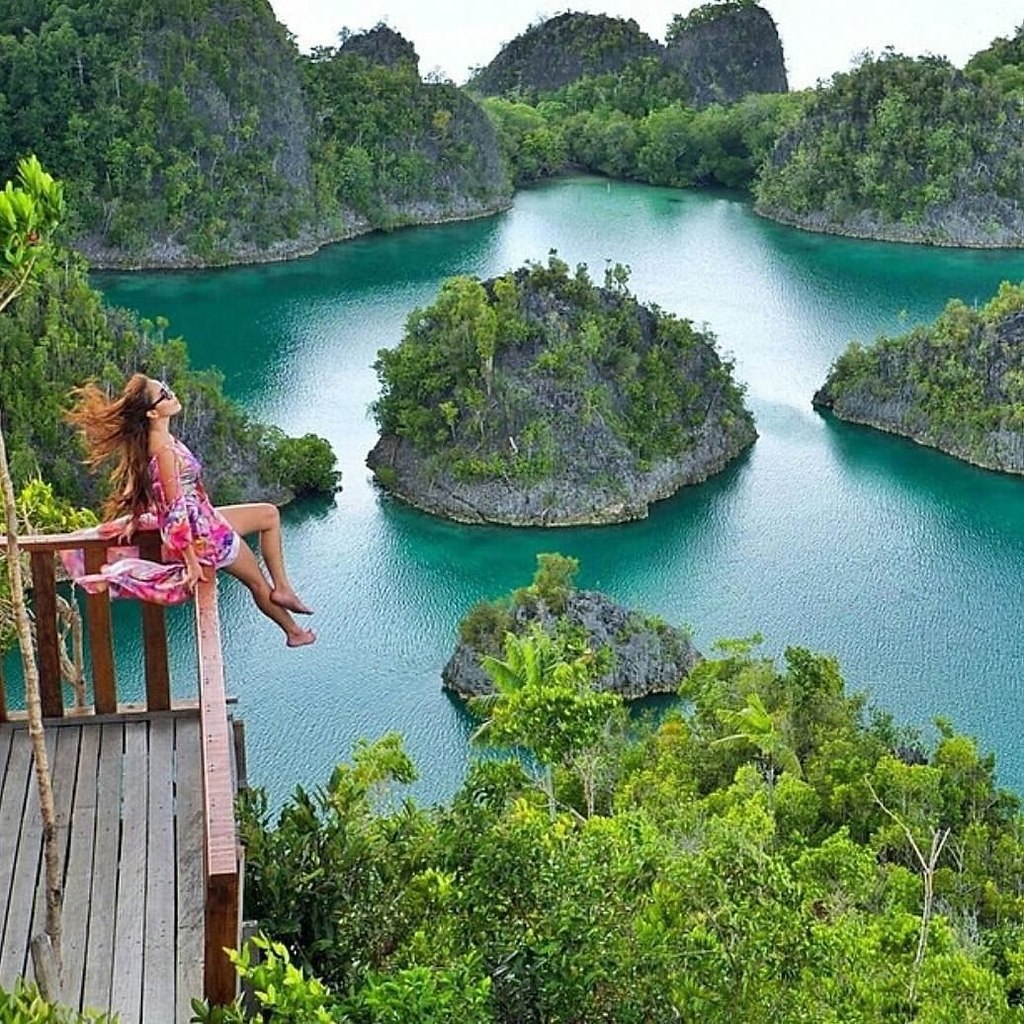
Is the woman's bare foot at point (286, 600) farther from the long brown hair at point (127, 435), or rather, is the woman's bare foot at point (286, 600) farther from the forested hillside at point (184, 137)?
the forested hillside at point (184, 137)

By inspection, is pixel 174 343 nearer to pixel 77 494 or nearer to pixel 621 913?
pixel 77 494

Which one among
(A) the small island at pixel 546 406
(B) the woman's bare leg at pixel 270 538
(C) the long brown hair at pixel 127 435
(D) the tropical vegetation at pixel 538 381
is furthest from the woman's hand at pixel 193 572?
(D) the tropical vegetation at pixel 538 381

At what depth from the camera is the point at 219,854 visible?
4254mm

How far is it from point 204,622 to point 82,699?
1.80 meters

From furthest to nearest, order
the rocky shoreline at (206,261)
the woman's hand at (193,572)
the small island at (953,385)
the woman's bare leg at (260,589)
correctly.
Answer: the rocky shoreline at (206,261) → the small island at (953,385) → the woman's bare leg at (260,589) → the woman's hand at (193,572)

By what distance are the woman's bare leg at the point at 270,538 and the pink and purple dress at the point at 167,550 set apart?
8.3 inches

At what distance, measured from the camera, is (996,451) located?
30500mm

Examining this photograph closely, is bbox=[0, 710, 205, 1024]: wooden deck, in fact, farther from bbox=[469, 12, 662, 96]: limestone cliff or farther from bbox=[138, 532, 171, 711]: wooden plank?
bbox=[469, 12, 662, 96]: limestone cliff

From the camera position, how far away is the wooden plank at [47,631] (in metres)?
5.98

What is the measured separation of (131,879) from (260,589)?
1.39 metres

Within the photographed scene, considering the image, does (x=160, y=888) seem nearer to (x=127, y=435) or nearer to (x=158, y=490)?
(x=158, y=490)

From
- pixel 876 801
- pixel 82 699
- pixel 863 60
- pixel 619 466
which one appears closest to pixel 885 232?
pixel 863 60

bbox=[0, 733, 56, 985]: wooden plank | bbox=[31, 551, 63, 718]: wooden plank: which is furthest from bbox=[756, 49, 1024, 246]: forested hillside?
bbox=[0, 733, 56, 985]: wooden plank

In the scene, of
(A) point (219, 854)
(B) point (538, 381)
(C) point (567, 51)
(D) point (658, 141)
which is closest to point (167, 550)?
(A) point (219, 854)
